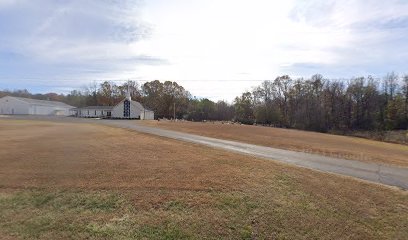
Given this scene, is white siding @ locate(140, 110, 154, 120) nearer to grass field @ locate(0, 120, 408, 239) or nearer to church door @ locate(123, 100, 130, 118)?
church door @ locate(123, 100, 130, 118)

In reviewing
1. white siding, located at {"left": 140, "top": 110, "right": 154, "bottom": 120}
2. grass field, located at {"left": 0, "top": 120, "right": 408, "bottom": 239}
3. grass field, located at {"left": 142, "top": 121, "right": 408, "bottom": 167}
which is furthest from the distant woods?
grass field, located at {"left": 0, "top": 120, "right": 408, "bottom": 239}

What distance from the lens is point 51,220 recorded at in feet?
30.3

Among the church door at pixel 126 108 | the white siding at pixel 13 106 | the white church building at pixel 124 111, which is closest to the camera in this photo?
the white church building at pixel 124 111

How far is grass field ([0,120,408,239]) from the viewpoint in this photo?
341 inches

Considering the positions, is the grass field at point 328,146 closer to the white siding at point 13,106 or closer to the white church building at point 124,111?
the white church building at point 124,111

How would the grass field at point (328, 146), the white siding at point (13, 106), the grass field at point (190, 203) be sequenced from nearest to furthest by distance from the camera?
the grass field at point (190, 203) → the grass field at point (328, 146) → the white siding at point (13, 106)

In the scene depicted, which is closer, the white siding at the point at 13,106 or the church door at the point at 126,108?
the church door at the point at 126,108

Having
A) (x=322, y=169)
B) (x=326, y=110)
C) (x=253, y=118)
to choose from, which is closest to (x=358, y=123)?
(x=326, y=110)

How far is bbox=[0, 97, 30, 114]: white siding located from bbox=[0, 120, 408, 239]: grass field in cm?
8714

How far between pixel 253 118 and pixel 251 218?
267ft

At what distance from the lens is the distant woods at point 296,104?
265 ft

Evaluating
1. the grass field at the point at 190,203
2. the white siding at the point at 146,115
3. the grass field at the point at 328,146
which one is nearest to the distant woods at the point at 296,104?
the white siding at the point at 146,115

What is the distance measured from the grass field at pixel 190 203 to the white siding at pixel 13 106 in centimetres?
8714

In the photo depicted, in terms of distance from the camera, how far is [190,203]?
993cm
